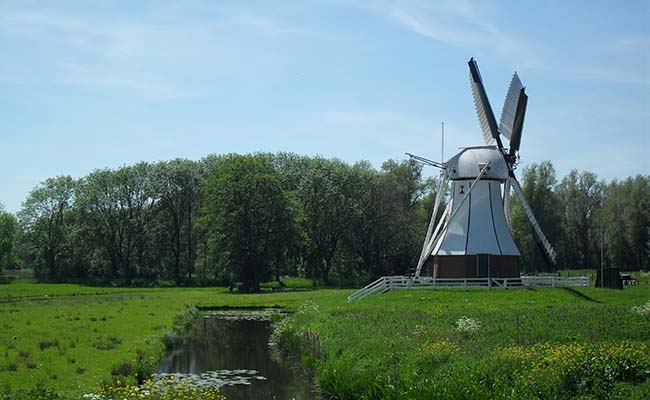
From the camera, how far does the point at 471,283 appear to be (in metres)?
47.6

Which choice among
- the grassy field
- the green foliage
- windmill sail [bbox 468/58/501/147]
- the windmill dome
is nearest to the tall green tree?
windmill sail [bbox 468/58/501/147]

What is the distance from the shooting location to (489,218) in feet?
167

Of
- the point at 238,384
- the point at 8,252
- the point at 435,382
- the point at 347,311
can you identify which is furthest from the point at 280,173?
the point at 435,382

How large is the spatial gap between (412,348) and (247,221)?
50.7 metres

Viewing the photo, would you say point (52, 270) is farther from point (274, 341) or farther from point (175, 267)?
point (274, 341)

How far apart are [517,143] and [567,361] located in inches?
1522

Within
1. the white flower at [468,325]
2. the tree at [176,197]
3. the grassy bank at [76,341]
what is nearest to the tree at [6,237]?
the tree at [176,197]

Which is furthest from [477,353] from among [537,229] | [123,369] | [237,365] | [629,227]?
[629,227]

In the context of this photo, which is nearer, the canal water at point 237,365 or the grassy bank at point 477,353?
the grassy bank at point 477,353

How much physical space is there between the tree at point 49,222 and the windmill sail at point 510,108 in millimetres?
59330

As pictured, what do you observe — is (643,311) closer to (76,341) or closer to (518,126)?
(76,341)

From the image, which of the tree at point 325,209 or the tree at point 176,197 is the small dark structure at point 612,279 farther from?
the tree at point 176,197

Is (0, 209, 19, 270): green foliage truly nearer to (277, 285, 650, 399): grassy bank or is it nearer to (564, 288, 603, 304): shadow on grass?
(277, 285, 650, 399): grassy bank

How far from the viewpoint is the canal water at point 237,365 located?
23047mm
